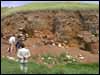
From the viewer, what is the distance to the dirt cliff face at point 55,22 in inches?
1312

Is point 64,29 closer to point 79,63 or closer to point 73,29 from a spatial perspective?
point 73,29

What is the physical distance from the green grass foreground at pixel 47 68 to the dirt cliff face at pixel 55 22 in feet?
20.9

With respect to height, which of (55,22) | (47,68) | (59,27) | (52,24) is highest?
(55,22)

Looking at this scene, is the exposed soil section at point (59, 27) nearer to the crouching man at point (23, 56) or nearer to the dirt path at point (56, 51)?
the dirt path at point (56, 51)

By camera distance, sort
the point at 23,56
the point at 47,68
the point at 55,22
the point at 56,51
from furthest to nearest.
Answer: the point at 55,22
the point at 56,51
the point at 47,68
the point at 23,56

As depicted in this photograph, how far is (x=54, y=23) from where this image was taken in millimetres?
33719

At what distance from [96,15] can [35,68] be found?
432 inches

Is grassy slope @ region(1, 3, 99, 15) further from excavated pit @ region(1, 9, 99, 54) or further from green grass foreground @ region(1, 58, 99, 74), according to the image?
green grass foreground @ region(1, 58, 99, 74)

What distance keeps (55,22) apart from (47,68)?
9365 millimetres

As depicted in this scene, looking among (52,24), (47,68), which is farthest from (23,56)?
(52,24)

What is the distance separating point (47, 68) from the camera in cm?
2475

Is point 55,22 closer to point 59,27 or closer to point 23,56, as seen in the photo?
point 59,27

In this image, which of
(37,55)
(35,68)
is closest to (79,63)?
(37,55)

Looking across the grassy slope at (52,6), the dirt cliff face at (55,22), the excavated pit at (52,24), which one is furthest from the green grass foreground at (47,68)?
the grassy slope at (52,6)
